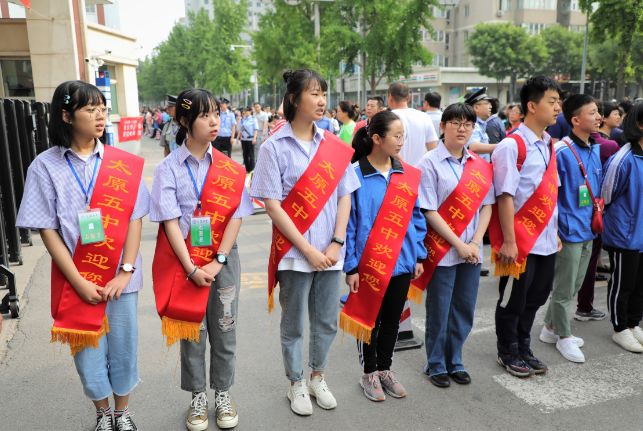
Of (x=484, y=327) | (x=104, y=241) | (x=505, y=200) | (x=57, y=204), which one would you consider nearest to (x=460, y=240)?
(x=505, y=200)

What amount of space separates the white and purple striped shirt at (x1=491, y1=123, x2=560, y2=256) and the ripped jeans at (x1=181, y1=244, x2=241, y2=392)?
68.5 inches

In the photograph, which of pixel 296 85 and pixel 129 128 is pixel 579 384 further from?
pixel 129 128

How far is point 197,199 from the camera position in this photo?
2779 mm

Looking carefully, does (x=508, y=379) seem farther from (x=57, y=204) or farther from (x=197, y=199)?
(x=57, y=204)

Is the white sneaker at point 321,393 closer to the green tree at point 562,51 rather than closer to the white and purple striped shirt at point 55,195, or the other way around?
the white and purple striped shirt at point 55,195

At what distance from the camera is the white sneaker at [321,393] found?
10.4ft

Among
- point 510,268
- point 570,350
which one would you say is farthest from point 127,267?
point 570,350

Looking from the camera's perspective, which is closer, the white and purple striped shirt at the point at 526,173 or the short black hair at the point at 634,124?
the white and purple striped shirt at the point at 526,173

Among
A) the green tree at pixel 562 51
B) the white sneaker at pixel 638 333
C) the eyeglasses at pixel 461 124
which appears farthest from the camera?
the green tree at pixel 562 51

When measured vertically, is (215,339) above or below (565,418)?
above

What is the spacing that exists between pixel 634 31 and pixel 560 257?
15.4 metres

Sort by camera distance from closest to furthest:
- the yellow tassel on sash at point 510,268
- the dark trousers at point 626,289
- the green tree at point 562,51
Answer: the yellow tassel on sash at point 510,268 < the dark trousers at point 626,289 < the green tree at point 562,51

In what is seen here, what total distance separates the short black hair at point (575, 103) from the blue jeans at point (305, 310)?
6.93 feet

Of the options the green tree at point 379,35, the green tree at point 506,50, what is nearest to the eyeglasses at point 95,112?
the green tree at point 379,35
